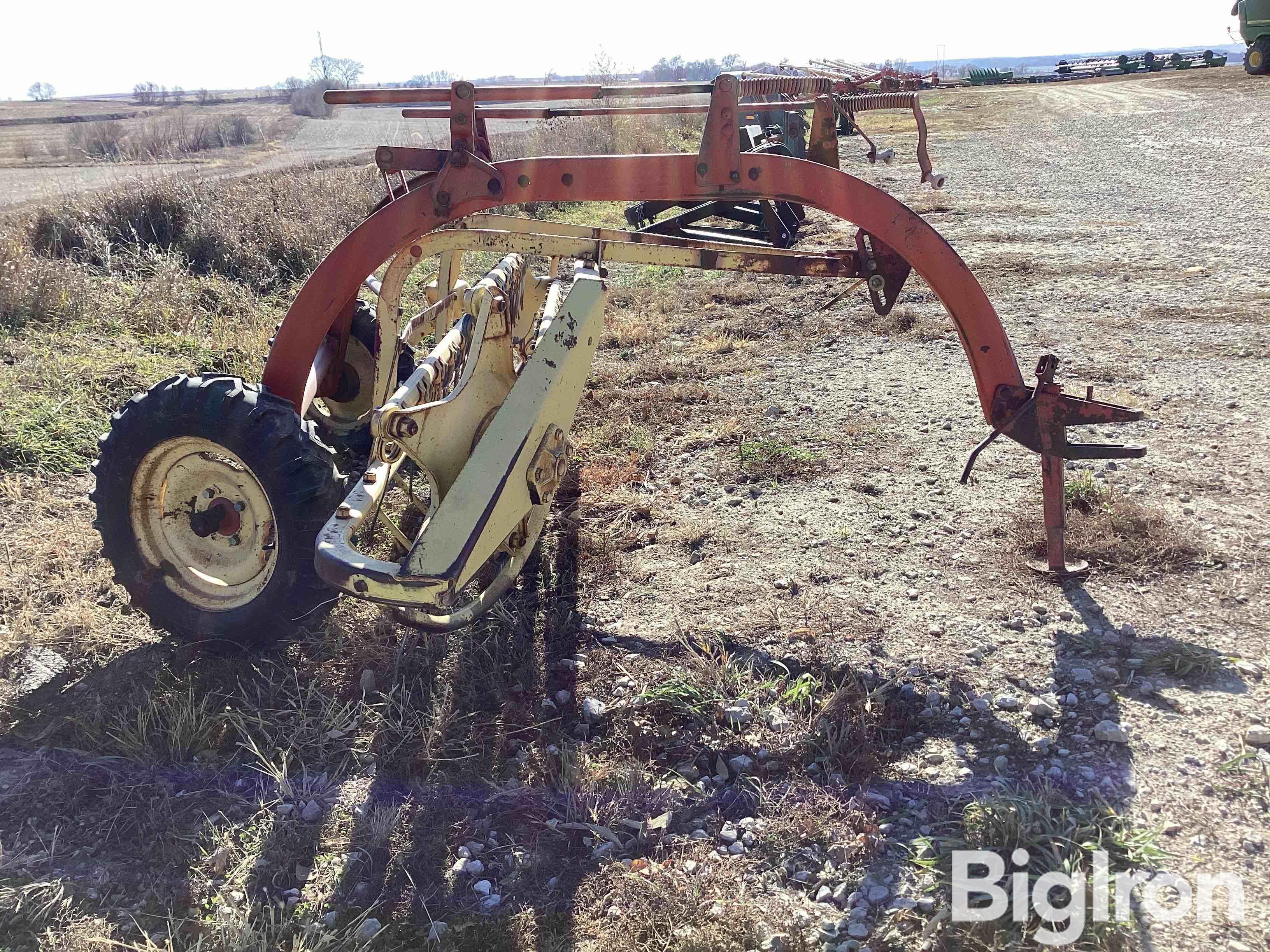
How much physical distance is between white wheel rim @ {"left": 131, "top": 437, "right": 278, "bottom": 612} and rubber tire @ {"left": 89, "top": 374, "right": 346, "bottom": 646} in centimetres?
4

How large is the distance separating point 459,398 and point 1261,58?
31.5 metres

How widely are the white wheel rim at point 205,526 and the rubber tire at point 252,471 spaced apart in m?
0.04

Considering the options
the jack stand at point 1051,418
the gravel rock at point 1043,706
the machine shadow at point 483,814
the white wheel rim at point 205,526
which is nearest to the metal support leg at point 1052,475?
the jack stand at point 1051,418

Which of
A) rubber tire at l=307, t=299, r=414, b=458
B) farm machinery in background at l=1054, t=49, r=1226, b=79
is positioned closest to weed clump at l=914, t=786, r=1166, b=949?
rubber tire at l=307, t=299, r=414, b=458

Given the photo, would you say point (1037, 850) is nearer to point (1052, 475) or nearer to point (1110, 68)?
point (1052, 475)

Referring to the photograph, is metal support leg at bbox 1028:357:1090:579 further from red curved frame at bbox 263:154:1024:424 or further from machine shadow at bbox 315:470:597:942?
machine shadow at bbox 315:470:597:942

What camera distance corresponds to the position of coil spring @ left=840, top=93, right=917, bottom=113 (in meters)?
3.35

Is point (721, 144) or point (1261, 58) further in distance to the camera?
point (1261, 58)

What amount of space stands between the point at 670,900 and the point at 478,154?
2.95 m

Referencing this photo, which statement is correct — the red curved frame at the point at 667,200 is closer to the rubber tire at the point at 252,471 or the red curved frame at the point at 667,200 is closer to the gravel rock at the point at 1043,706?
the rubber tire at the point at 252,471

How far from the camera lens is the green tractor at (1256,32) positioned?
79.9 ft

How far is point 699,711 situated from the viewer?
3.05 meters

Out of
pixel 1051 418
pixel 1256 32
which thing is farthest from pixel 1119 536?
pixel 1256 32

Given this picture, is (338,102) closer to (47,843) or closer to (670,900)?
(47,843)
